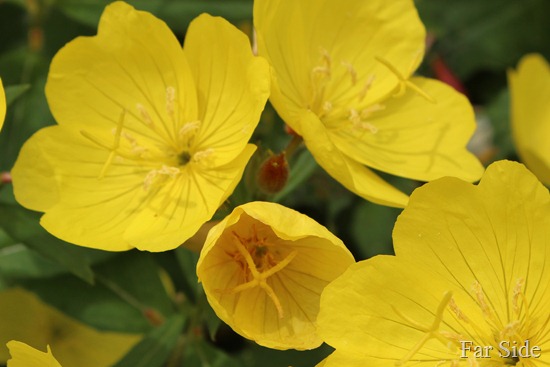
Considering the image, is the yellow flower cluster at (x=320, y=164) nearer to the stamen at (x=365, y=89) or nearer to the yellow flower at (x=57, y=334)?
the stamen at (x=365, y=89)

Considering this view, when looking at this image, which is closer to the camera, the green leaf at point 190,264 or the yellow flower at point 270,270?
the yellow flower at point 270,270

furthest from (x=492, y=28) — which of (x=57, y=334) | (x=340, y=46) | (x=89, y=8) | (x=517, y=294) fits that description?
(x=57, y=334)

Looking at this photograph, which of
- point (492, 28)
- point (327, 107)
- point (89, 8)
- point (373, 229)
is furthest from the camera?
point (492, 28)

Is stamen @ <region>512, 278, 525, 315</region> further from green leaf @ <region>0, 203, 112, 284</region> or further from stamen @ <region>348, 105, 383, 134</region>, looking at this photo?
green leaf @ <region>0, 203, 112, 284</region>

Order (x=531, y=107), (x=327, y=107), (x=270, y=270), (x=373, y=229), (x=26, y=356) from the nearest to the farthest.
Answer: (x=26, y=356) → (x=270, y=270) → (x=327, y=107) → (x=373, y=229) → (x=531, y=107)

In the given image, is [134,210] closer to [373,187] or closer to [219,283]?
[219,283]

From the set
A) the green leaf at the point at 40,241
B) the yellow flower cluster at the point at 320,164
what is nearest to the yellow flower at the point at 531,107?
the yellow flower cluster at the point at 320,164

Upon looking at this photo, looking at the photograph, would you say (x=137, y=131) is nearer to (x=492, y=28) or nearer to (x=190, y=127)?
(x=190, y=127)
